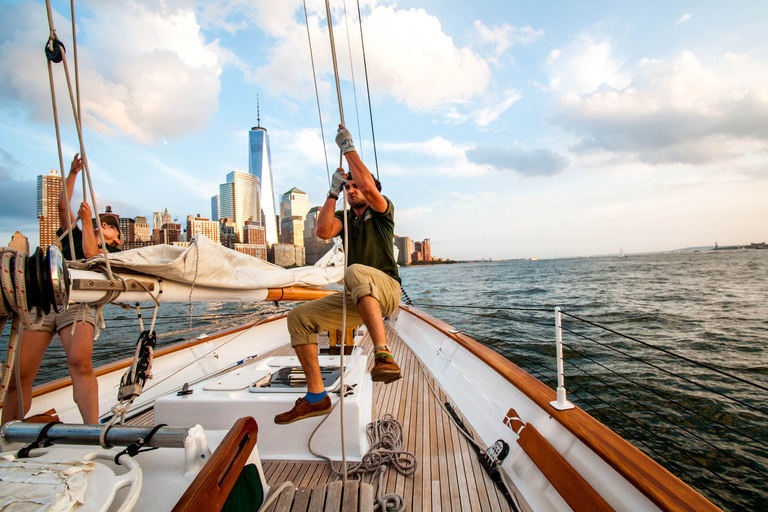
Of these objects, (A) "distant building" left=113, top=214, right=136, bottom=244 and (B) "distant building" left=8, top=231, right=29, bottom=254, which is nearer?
(B) "distant building" left=8, top=231, right=29, bottom=254

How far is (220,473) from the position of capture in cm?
104

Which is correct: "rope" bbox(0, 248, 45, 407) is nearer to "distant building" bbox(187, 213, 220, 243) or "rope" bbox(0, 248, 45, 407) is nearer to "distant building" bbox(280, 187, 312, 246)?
"distant building" bbox(280, 187, 312, 246)

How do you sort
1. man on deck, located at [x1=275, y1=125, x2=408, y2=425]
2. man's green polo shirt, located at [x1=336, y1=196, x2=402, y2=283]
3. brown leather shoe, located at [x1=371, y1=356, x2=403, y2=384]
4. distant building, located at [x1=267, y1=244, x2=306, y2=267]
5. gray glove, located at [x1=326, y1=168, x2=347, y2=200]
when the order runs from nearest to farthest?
brown leather shoe, located at [x1=371, y1=356, x2=403, y2=384]
man on deck, located at [x1=275, y1=125, x2=408, y2=425]
gray glove, located at [x1=326, y1=168, x2=347, y2=200]
man's green polo shirt, located at [x1=336, y1=196, x2=402, y2=283]
distant building, located at [x1=267, y1=244, x2=306, y2=267]

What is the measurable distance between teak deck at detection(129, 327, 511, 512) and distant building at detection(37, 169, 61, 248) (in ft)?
4.48

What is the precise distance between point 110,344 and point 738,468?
34.4 ft

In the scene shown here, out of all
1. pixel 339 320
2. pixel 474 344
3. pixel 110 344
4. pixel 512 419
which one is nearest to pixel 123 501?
pixel 339 320

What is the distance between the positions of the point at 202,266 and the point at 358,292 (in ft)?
3.48

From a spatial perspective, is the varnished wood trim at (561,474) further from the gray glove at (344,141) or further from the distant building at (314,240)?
the distant building at (314,240)

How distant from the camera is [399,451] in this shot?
1994mm

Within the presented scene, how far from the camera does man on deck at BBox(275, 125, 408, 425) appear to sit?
1675mm

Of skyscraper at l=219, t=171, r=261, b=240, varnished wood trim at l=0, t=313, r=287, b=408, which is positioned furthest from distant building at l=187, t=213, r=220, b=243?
skyscraper at l=219, t=171, r=261, b=240

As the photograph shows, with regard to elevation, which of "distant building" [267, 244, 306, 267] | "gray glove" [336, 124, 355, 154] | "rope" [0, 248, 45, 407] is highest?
"distant building" [267, 244, 306, 267]

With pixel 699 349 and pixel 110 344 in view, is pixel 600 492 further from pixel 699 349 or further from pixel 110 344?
pixel 110 344

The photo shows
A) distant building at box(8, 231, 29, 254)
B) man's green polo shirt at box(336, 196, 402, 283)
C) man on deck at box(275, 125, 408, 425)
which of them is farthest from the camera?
man's green polo shirt at box(336, 196, 402, 283)
